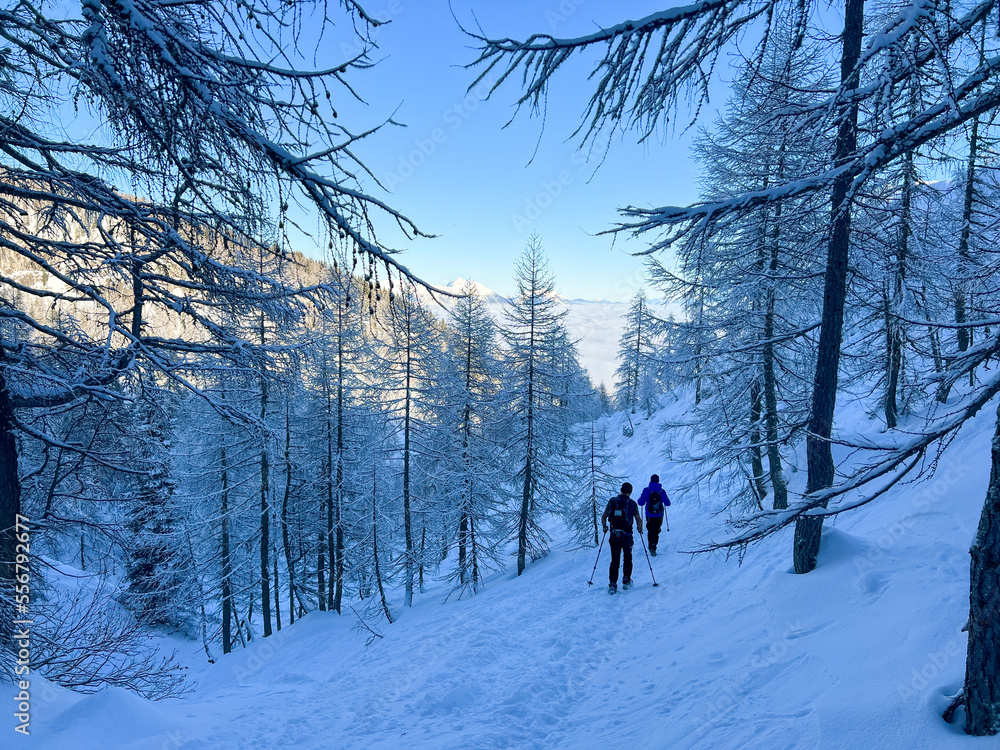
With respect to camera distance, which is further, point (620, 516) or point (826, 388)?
point (620, 516)

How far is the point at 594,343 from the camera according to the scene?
588ft

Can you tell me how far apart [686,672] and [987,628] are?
3.27m

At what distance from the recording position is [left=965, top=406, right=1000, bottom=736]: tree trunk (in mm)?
2701

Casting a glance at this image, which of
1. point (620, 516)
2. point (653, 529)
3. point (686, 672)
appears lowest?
point (686, 672)

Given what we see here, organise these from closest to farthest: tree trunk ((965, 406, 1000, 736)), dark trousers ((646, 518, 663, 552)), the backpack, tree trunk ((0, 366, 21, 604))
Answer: tree trunk ((965, 406, 1000, 736)), tree trunk ((0, 366, 21, 604)), the backpack, dark trousers ((646, 518, 663, 552))

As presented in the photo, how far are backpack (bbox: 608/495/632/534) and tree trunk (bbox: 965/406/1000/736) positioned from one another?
5.70 meters

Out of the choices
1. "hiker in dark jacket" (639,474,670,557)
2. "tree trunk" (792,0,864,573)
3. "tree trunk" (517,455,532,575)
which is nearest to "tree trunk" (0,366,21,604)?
"tree trunk" (792,0,864,573)

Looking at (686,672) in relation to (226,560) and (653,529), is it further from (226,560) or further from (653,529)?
(226,560)

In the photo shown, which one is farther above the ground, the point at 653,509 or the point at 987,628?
the point at 987,628

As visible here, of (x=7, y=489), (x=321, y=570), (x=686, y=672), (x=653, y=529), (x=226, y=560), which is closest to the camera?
(x=7, y=489)

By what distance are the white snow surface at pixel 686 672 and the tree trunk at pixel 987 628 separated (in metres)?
0.14

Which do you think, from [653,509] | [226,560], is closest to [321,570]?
[226,560]

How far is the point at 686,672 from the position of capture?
17.2 feet

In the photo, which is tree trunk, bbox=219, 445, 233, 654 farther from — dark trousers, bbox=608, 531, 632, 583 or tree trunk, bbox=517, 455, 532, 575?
dark trousers, bbox=608, 531, 632, 583
